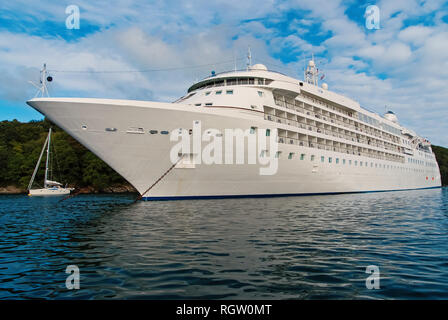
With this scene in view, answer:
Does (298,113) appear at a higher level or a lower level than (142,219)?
higher

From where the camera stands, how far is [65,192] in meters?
44.6

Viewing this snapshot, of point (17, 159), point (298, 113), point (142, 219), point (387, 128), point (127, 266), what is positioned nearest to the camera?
point (127, 266)

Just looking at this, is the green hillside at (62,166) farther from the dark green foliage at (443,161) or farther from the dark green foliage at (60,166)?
the dark green foliage at (443,161)

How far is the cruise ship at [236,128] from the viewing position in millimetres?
17078

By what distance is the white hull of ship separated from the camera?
54.4 feet

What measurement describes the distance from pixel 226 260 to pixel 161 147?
1307 cm

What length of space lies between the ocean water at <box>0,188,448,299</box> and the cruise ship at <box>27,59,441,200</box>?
26.4ft

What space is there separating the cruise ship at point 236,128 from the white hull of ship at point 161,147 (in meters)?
0.06

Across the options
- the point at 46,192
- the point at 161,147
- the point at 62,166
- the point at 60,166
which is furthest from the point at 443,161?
the point at 46,192

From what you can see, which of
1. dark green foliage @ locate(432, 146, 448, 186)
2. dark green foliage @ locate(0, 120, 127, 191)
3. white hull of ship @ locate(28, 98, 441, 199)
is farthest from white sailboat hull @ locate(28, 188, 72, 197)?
dark green foliage @ locate(432, 146, 448, 186)

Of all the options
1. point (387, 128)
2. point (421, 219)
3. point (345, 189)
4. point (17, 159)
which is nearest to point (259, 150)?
point (421, 219)

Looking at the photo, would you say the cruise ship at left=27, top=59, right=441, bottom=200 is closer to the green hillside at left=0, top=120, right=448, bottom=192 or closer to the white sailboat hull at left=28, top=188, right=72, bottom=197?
the white sailboat hull at left=28, top=188, right=72, bottom=197
